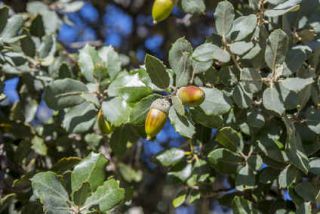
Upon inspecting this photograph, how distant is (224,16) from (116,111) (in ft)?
1.03

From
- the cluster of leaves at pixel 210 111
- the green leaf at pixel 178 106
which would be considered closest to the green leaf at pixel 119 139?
the cluster of leaves at pixel 210 111

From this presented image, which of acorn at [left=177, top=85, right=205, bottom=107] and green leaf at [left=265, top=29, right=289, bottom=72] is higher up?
green leaf at [left=265, top=29, right=289, bottom=72]

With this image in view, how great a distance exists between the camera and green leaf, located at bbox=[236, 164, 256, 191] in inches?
51.6

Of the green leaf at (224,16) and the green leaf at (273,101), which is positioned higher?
the green leaf at (224,16)

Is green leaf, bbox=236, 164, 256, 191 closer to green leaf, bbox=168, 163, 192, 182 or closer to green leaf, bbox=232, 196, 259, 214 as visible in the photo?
green leaf, bbox=232, 196, 259, 214

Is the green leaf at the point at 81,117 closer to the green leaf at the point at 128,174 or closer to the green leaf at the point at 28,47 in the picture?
the green leaf at the point at 28,47

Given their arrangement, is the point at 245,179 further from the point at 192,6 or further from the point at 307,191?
the point at 192,6

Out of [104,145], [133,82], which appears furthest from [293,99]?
[104,145]

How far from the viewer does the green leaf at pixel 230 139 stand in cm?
131

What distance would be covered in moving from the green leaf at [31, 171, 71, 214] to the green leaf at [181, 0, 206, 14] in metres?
0.46

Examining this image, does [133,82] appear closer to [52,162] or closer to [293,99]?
[293,99]

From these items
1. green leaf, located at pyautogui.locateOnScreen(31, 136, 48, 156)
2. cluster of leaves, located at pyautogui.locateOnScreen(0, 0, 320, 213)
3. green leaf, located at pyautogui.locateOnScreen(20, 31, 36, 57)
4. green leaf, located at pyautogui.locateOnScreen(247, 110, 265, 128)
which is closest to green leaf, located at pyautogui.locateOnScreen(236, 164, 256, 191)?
cluster of leaves, located at pyautogui.locateOnScreen(0, 0, 320, 213)

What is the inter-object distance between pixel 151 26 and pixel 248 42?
1.54m

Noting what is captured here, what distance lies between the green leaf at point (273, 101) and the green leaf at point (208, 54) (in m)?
0.10
